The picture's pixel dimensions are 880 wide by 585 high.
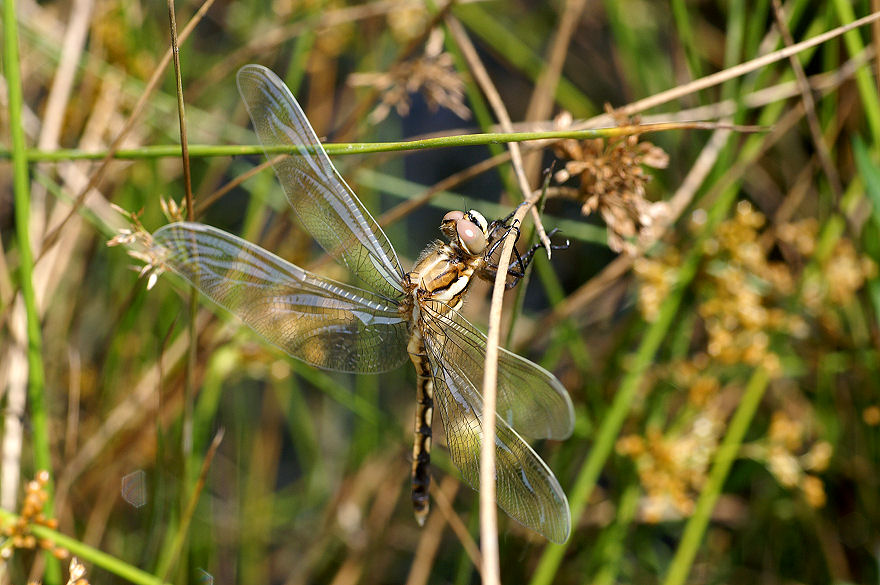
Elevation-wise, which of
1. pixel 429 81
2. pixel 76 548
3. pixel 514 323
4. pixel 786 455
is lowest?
pixel 76 548

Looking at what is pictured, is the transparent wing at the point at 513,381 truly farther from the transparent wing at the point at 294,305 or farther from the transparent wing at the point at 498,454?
the transparent wing at the point at 294,305

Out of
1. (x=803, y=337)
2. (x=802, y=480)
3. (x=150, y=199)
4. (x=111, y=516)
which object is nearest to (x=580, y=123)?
(x=803, y=337)

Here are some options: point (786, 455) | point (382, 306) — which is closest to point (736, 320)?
point (786, 455)

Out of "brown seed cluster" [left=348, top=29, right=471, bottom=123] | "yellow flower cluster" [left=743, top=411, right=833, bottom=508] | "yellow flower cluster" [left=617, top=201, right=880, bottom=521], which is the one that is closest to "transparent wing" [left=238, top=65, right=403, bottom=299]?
"brown seed cluster" [left=348, top=29, right=471, bottom=123]

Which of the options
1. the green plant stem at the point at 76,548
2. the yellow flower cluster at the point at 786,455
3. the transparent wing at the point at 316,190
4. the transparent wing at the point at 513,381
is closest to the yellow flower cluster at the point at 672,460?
the yellow flower cluster at the point at 786,455

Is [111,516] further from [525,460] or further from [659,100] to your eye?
[659,100]

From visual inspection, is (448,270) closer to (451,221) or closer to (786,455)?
(451,221)
